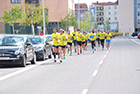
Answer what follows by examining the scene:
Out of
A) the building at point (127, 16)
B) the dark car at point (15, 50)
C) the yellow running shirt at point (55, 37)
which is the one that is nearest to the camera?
the dark car at point (15, 50)

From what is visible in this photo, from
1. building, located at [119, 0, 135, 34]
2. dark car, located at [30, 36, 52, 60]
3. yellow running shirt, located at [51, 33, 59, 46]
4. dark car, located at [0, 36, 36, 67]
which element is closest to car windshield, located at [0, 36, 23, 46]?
dark car, located at [0, 36, 36, 67]

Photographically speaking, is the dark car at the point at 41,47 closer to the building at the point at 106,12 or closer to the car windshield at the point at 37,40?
the car windshield at the point at 37,40

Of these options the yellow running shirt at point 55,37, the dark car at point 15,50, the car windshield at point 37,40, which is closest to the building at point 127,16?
the car windshield at point 37,40

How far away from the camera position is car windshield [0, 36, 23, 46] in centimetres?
1494

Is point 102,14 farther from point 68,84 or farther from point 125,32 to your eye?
point 68,84

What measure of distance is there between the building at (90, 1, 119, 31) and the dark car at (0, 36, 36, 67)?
13950 centimetres

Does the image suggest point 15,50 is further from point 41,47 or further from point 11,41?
point 41,47

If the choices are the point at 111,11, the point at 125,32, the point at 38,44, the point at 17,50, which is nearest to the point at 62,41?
the point at 38,44

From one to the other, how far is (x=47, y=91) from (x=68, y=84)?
1.28 meters

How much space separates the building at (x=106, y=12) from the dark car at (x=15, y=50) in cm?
13950

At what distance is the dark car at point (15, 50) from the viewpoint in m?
14.0

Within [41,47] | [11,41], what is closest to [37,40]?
[41,47]

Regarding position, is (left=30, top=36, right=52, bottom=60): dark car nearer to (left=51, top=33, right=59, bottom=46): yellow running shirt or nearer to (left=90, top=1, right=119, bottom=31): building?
(left=51, top=33, right=59, bottom=46): yellow running shirt

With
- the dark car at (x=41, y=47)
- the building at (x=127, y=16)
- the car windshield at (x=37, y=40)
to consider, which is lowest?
the dark car at (x=41, y=47)
